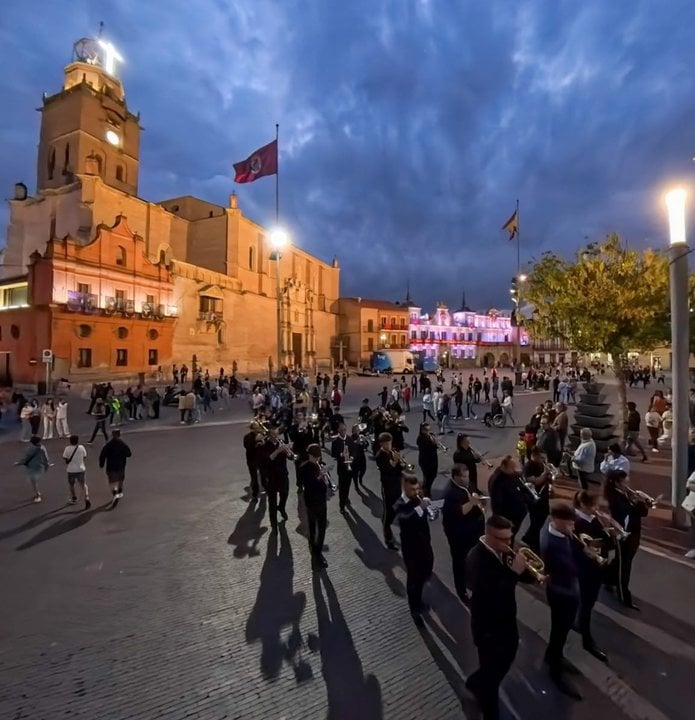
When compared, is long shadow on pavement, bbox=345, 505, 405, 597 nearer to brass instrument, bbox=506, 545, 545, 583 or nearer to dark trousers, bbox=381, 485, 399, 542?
dark trousers, bbox=381, 485, 399, 542

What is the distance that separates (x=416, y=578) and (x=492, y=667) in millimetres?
1607

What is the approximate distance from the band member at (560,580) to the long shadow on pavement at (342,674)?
166 centimetres

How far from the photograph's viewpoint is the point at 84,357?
1238 inches

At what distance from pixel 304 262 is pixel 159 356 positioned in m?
32.9

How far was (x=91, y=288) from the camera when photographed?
106ft

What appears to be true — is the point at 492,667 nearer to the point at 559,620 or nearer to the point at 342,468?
the point at 559,620

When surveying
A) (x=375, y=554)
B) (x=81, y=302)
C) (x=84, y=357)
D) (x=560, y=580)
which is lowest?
(x=375, y=554)

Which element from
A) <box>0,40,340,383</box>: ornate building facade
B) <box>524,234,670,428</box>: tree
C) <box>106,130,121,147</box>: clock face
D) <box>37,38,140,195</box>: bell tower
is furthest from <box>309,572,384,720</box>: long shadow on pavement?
<box>106,130,121,147</box>: clock face

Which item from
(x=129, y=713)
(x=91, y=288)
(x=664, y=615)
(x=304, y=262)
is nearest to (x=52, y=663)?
(x=129, y=713)

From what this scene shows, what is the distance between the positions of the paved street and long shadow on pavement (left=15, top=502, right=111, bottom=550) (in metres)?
0.05

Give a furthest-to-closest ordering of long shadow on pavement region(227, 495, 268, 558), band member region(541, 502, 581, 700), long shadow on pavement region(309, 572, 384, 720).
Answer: long shadow on pavement region(227, 495, 268, 558)
band member region(541, 502, 581, 700)
long shadow on pavement region(309, 572, 384, 720)

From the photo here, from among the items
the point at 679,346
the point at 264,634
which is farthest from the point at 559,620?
the point at 679,346

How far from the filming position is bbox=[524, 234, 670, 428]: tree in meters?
12.2

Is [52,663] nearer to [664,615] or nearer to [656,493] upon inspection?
[664,615]
